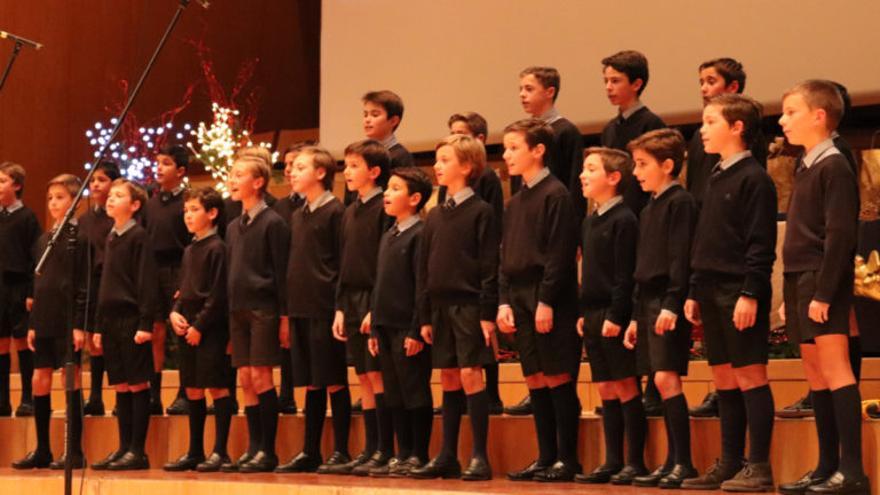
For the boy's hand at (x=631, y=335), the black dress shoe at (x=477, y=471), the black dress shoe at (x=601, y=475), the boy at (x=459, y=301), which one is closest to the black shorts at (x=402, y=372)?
the boy at (x=459, y=301)

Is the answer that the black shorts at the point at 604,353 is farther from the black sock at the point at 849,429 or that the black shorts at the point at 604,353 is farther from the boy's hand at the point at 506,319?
the black sock at the point at 849,429

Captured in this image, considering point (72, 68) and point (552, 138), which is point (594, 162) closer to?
point (552, 138)

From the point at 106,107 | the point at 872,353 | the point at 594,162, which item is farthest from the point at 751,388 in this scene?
the point at 106,107

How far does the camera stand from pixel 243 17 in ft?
38.3

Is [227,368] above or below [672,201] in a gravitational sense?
below

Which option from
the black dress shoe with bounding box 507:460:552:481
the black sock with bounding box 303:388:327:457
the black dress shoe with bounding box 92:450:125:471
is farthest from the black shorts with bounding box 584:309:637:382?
the black dress shoe with bounding box 92:450:125:471

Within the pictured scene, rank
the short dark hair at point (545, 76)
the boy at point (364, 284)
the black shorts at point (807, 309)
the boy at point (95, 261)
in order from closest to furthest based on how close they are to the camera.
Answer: the black shorts at point (807, 309)
the boy at point (364, 284)
the short dark hair at point (545, 76)
the boy at point (95, 261)

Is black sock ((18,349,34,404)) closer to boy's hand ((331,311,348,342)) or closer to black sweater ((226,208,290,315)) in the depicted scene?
black sweater ((226,208,290,315))

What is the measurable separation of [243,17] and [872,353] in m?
7.23

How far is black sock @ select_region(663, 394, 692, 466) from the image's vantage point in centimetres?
472

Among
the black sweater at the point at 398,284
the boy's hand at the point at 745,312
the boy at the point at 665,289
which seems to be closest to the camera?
the boy's hand at the point at 745,312

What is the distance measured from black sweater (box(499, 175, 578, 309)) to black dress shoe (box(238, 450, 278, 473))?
143 cm

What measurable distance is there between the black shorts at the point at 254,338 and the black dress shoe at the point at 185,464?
0.54 metres

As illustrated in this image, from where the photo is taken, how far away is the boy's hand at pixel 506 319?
5125 millimetres
